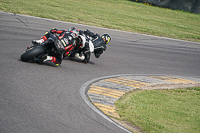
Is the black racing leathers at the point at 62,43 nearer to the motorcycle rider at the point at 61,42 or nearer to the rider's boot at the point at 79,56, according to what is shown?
the motorcycle rider at the point at 61,42

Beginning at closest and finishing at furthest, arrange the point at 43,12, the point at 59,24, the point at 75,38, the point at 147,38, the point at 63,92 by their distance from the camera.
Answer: the point at 63,92 → the point at 75,38 → the point at 59,24 → the point at 147,38 → the point at 43,12

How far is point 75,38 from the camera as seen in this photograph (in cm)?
789

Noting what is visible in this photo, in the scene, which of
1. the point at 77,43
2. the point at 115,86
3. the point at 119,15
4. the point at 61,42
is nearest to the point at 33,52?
the point at 61,42

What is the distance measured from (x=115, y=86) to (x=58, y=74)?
1.36m

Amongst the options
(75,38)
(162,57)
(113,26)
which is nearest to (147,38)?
(113,26)

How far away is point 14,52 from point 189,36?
519 inches

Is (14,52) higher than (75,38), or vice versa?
(75,38)

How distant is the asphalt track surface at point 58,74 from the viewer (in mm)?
4383

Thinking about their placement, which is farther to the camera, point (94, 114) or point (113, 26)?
point (113, 26)

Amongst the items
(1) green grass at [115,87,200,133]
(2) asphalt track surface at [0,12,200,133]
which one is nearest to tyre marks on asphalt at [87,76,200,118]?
(1) green grass at [115,87,200,133]

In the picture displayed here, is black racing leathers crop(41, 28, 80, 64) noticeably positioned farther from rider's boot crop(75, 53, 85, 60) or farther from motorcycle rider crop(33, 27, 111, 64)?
rider's boot crop(75, 53, 85, 60)

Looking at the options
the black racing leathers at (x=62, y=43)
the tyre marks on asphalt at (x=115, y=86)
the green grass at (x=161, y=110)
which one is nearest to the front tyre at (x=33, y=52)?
the black racing leathers at (x=62, y=43)

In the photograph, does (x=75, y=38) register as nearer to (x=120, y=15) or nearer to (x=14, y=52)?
(x=14, y=52)

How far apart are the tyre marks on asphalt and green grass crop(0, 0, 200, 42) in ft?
28.7
